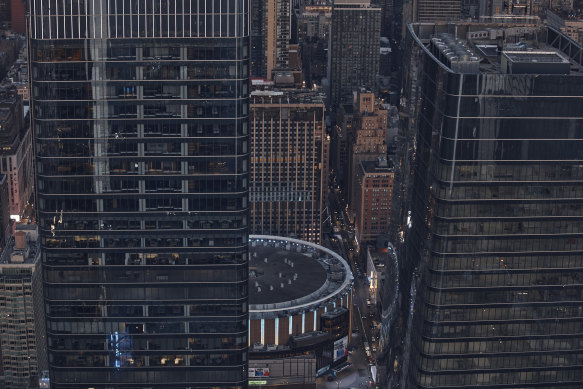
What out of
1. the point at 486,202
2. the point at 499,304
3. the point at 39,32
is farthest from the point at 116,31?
the point at 499,304

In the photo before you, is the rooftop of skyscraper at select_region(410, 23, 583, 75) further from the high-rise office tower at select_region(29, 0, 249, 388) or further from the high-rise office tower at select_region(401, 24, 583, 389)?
the high-rise office tower at select_region(29, 0, 249, 388)

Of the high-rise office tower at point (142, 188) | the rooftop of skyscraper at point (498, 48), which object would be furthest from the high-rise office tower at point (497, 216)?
the high-rise office tower at point (142, 188)

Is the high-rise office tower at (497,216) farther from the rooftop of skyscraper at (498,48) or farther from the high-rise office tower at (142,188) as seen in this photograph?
the high-rise office tower at (142,188)

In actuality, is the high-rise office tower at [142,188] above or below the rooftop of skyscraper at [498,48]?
below

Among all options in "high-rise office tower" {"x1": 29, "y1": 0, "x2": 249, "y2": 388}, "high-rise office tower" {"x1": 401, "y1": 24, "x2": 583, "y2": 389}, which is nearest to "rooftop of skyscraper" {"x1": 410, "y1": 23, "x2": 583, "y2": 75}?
"high-rise office tower" {"x1": 401, "y1": 24, "x2": 583, "y2": 389}

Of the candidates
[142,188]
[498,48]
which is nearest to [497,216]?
[498,48]

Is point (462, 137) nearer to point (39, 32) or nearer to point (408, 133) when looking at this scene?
point (408, 133)

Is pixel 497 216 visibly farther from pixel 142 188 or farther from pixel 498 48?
pixel 142 188
